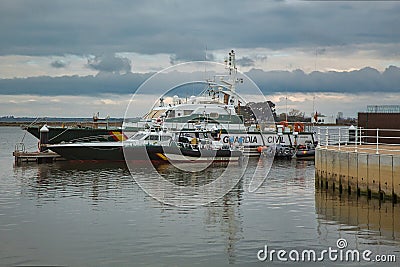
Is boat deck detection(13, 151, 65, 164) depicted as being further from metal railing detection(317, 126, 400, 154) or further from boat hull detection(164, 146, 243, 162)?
metal railing detection(317, 126, 400, 154)

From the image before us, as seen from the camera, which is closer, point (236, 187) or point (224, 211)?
point (224, 211)

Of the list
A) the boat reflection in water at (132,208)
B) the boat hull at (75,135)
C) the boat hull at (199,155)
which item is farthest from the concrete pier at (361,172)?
the boat hull at (75,135)

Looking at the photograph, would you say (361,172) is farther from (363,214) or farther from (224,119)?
(224,119)

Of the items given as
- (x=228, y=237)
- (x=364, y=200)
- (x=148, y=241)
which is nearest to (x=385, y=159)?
(x=364, y=200)

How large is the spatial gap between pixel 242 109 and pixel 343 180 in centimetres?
3504

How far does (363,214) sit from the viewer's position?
2034 centimetres

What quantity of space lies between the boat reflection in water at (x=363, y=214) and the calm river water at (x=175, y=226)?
0.10ft

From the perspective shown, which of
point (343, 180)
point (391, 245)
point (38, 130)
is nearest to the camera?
point (391, 245)

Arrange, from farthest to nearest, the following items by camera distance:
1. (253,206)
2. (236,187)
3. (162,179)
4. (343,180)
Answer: (162,179) → (236,187) → (343,180) → (253,206)

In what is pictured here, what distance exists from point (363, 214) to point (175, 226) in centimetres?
666

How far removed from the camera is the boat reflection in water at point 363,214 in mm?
17750

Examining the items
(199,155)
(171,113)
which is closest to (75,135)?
(171,113)

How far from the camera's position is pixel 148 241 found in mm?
16719

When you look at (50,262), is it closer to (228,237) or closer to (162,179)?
(228,237)
